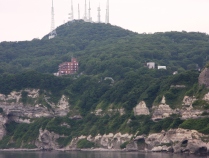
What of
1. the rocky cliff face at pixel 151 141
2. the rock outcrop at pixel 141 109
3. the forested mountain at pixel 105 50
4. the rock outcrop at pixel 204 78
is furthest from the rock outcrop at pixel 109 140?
the forested mountain at pixel 105 50

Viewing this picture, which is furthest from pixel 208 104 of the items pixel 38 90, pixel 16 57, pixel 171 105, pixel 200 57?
pixel 16 57

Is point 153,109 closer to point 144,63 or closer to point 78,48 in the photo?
point 144,63

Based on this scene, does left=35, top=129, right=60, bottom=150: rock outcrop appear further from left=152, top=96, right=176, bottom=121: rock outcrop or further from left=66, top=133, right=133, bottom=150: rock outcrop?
left=152, top=96, right=176, bottom=121: rock outcrop

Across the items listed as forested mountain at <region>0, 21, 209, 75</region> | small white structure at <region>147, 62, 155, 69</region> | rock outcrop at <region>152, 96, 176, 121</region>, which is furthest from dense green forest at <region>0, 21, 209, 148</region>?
small white structure at <region>147, 62, 155, 69</region>

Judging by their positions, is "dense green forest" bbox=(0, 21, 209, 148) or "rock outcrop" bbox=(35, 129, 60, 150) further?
"rock outcrop" bbox=(35, 129, 60, 150)

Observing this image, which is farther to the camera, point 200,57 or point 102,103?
point 200,57

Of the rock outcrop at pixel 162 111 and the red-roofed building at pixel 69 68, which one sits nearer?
the rock outcrop at pixel 162 111

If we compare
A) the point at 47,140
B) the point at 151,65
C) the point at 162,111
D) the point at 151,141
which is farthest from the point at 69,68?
the point at 151,141

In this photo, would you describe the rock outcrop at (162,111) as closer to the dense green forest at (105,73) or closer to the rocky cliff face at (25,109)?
the dense green forest at (105,73)

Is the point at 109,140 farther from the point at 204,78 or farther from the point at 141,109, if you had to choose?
the point at 204,78
